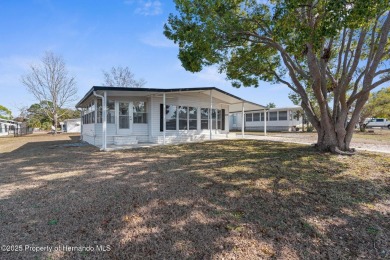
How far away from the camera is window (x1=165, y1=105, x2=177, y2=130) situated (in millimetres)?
13508

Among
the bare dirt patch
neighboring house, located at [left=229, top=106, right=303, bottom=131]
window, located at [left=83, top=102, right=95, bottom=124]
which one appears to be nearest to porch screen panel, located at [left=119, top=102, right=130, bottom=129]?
window, located at [left=83, top=102, right=95, bottom=124]

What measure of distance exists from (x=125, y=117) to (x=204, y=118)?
5523mm

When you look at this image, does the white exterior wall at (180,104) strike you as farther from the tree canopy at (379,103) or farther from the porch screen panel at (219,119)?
the tree canopy at (379,103)

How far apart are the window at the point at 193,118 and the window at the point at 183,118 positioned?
0.83ft

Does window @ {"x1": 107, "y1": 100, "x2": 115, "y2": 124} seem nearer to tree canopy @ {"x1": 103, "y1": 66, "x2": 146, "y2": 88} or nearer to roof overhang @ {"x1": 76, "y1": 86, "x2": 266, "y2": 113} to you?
roof overhang @ {"x1": 76, "y1": 86, "x2": 266, "y2": 113}

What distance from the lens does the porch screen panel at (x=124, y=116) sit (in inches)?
491

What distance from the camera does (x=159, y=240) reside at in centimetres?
286

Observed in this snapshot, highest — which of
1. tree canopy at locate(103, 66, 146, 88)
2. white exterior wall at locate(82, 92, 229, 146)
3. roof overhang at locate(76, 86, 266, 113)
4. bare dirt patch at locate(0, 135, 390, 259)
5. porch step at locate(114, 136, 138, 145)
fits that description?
tree canopy at locate(103, 66, 146, 88)

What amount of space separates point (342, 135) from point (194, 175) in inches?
222

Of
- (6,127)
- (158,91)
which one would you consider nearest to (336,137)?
(158,91)

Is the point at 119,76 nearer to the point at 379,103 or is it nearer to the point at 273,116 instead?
the point at 273,116

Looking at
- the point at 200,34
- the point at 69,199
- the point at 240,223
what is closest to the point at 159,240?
the point at 240,223

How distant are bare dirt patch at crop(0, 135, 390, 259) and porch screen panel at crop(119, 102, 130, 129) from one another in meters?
6.48

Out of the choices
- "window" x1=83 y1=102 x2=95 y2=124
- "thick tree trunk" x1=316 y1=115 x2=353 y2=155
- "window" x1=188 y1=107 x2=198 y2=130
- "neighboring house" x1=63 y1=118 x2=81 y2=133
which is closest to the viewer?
"thick tree trunk" x1=316 y1=115 x2=353 y2=155
